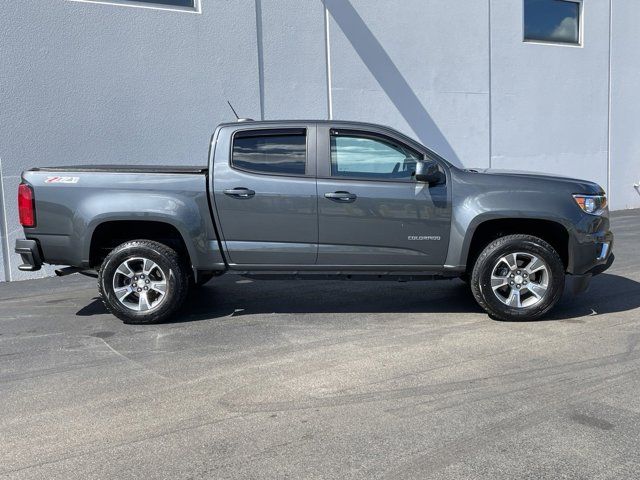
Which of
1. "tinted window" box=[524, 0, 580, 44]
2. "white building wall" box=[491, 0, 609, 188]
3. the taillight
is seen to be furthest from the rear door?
"tinted window" box=[524, 0, 580, 44]

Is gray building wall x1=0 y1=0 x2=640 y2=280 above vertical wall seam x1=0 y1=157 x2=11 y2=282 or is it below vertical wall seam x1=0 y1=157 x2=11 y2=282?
above

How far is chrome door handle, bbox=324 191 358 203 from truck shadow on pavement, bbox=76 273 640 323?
1311 millimetres

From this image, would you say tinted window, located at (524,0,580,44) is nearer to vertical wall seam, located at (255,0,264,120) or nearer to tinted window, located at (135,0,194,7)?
vertical wall seam, located at (255,0,264,120)

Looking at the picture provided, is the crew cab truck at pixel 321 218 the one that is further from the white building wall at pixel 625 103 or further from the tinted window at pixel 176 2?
the white building wall at pixel 625 103

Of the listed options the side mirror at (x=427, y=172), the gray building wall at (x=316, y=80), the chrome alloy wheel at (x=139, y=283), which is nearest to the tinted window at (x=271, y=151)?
the side mirror at (x=427, y=172)

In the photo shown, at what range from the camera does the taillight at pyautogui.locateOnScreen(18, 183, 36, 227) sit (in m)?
5.54

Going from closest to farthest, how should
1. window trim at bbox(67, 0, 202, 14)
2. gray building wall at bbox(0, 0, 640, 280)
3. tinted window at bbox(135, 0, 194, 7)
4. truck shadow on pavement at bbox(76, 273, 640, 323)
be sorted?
truck shadow on pavement at bbox(76, 273, 640, 323) → gray building wall at bbox(0, 0, 640, 280) → window trim at bbox(67, 0, 202, 14) → tinted window at bbox(135, 0, 194, 7)

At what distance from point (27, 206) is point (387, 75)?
25.1 ft

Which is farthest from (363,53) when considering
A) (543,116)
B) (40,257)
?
(40,257)

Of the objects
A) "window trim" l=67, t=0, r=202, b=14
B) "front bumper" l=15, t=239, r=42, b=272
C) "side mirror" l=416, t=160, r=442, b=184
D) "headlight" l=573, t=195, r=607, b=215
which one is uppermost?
"window trim" l=67, t=0, r=202, b=14

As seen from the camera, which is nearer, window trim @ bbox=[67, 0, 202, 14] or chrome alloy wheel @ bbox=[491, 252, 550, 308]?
chrome alloy wheel @ bbox=[491, 252, 550, 308]

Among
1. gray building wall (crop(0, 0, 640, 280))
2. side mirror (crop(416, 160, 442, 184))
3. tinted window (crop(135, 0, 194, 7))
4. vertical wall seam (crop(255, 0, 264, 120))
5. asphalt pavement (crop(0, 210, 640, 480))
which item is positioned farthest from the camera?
vertical wall seam (crop(255, 0, 264, 120))

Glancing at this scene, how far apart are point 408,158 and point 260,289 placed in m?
2.74

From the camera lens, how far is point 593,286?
279 inches
